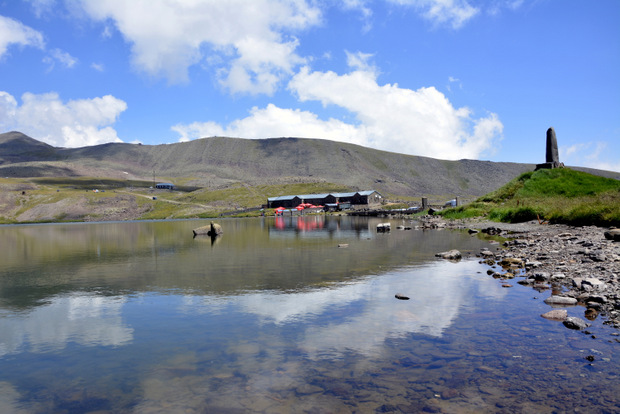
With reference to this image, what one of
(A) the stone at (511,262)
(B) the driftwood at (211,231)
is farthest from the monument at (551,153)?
(B) the driftwood at (211,231)

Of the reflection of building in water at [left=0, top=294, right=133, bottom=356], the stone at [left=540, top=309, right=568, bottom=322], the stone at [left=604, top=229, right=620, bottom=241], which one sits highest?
the stone at [left=604, top=229, right=620, bottom=241]

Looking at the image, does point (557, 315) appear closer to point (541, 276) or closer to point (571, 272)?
point (541, 276)

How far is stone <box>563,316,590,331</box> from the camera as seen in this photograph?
14164 millimetres

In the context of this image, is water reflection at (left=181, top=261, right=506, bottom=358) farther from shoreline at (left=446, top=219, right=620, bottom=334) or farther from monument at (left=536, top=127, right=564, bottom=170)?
monument at (left=536, top=127, right=564, bottom=170)

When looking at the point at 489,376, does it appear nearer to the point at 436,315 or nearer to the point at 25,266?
the point at 436,315

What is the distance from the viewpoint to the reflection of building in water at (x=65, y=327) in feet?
48.8

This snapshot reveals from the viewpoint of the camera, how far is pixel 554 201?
69.4 m

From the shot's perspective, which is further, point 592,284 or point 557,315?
point 592,284

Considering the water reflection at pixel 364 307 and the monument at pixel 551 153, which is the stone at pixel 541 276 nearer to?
the water reflection at pixel 364 307

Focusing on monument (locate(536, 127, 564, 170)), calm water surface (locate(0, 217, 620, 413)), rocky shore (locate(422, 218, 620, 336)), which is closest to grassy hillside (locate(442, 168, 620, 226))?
monument (locate(536, 127, 564, 170))

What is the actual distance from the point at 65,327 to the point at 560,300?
22234 mm

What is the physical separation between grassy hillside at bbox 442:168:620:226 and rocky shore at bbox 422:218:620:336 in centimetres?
1166

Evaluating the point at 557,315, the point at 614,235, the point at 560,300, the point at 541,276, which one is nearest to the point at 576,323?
the point at 557,315

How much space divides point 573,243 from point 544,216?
30.9 m
